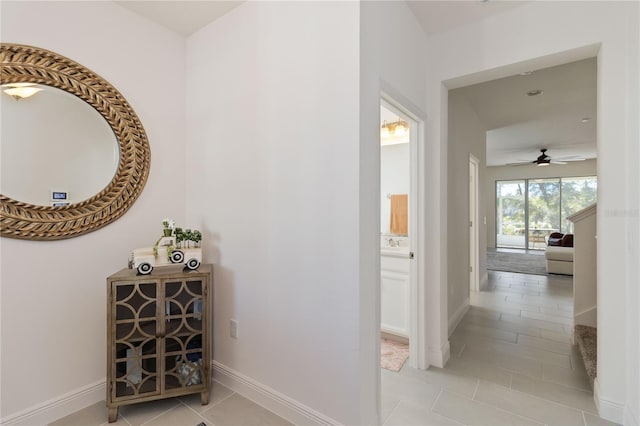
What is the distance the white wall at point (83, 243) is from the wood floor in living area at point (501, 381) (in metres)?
2.03

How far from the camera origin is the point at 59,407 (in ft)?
6.09

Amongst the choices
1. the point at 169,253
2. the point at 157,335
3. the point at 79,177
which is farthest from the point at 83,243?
the point at 157,335

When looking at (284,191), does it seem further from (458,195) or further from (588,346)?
(588,346)

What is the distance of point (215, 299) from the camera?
2.31 metres

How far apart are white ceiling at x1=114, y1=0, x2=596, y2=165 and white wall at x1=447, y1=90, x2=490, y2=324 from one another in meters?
0.30

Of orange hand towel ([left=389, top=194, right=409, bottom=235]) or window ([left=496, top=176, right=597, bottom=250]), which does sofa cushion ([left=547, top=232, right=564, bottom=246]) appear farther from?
orange hand towel ([left=389, top=194, right=409, bottom=235])

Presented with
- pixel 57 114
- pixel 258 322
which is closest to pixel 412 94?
pixel 258 322

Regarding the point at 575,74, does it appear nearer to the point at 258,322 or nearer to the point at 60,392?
the point at 258,322

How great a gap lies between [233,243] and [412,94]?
5.59ft

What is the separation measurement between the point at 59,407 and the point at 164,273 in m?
1.00

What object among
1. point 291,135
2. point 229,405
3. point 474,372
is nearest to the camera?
point 291,135

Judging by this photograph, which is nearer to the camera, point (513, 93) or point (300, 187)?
point (300, 187)

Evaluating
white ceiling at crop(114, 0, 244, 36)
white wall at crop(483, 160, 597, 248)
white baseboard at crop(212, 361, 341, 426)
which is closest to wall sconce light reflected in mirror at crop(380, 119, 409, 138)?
white ceiling at crop(114, 0, 244, 36)

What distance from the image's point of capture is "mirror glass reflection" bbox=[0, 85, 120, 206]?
1739 mm
